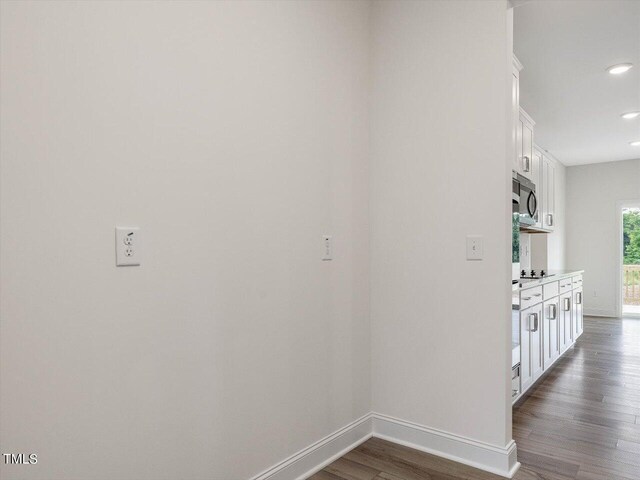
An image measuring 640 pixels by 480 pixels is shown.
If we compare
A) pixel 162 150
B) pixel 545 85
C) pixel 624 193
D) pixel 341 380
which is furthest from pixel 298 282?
pixel 624 193

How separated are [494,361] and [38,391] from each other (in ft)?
6.12

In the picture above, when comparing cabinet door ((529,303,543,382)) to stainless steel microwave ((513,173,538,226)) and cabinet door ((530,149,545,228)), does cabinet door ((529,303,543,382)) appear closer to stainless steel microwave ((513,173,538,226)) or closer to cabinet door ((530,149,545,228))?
stainless steel microwave ((513,173,538,226))

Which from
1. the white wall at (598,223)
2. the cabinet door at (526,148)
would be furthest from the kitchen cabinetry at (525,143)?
the white wall at (598,223)

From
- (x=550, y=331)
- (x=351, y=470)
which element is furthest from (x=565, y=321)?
(x=351, y=470)

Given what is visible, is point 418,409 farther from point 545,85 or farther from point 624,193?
point 624,193

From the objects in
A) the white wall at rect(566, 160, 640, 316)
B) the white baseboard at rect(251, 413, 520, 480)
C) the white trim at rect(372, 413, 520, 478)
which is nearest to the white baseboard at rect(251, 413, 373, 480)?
the white baseboard at rect(251, 413, 520, 480)

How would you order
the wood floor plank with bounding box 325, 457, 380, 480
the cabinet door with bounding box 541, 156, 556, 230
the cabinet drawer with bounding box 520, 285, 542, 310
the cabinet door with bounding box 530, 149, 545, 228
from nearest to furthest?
1. the wood floor plank with bounding box 325, 457, 380, 480
2. the cabinet drawer with bounding box 520, 285, 542, 310
3. the cabinet door with bounding box 530, 149, 545, 228
4. the cabinet door with bounding box 541, 156, 556, 230

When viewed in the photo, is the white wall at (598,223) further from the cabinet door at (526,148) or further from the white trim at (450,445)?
the white trim at (450,445)

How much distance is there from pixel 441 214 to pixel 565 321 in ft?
9.98

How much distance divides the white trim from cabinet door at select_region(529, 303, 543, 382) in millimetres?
1367

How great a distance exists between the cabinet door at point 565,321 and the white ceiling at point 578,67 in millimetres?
1894

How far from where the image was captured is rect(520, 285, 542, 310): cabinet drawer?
3.06m

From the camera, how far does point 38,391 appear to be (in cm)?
116

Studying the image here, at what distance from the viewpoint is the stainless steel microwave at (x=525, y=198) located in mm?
3407
